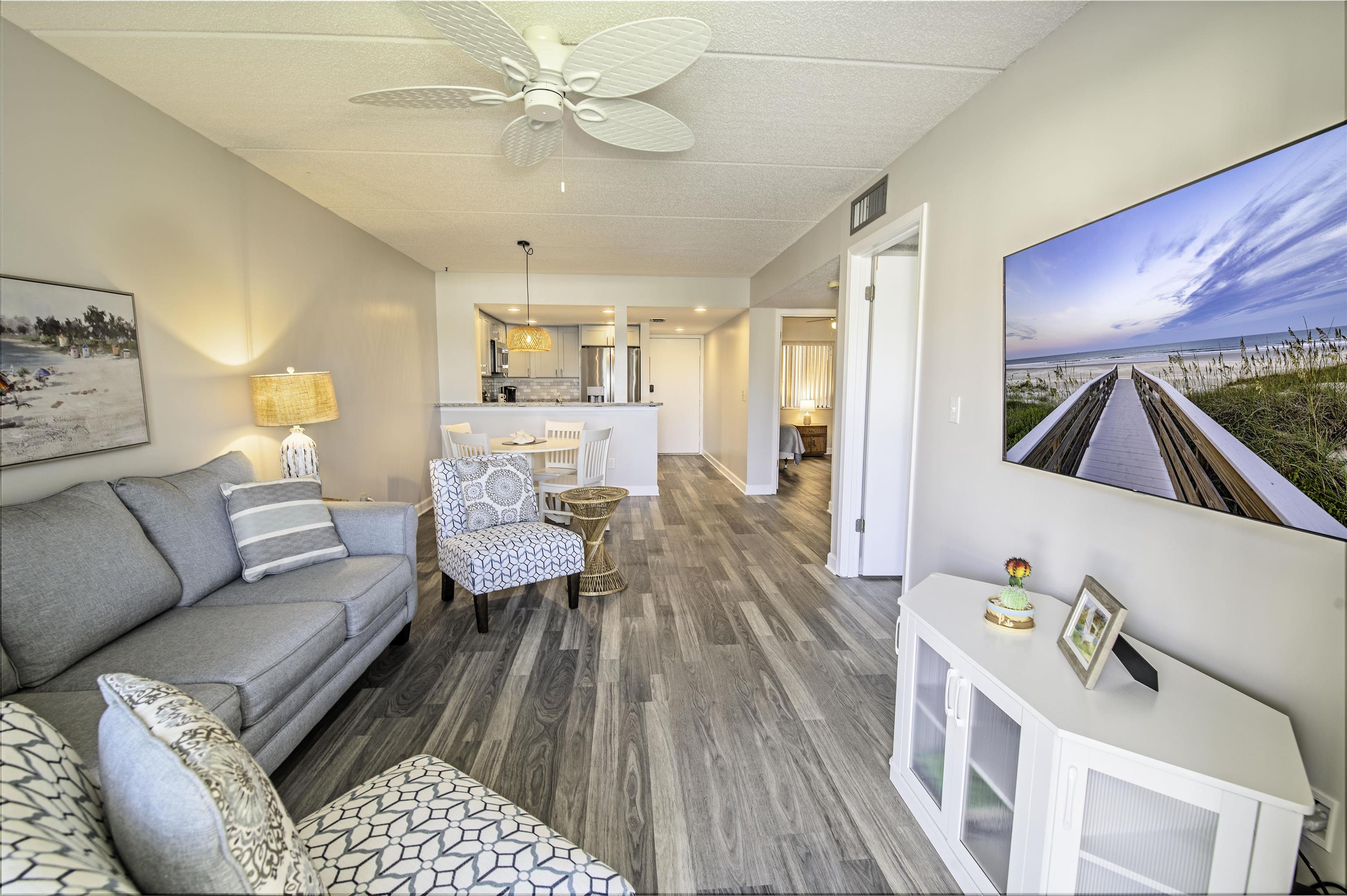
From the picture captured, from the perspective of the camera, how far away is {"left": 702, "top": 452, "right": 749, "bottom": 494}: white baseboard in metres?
6.52

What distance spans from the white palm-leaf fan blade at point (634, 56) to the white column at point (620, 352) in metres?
4.38

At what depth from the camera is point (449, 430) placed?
5.04m

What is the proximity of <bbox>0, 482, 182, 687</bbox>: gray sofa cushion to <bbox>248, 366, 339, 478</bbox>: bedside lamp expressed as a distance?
928mm

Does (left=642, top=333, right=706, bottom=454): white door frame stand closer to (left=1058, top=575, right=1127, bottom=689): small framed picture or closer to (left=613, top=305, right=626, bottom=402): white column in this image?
(left=613, top=305, right=626, bottom=402): white column

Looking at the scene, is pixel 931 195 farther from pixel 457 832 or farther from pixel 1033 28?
pixel 457 832

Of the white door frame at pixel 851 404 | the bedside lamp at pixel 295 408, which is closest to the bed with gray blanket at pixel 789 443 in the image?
the white door frame at pixel 851 404

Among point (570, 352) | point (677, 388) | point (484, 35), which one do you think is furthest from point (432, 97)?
point (677, 388)

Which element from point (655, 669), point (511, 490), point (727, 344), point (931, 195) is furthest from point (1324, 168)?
point (727, 344)

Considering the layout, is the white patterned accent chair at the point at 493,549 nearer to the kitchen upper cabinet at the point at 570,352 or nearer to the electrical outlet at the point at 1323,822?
the electrical outlet at the point at 1323,822

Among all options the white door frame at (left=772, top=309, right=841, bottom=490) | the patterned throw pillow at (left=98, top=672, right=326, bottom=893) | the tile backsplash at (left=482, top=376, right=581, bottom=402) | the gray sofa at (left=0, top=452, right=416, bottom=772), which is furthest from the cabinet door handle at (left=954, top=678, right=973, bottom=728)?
the tile backsplash at (left=482, top=376, right=581, bottom=402)

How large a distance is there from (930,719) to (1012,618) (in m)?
0.40

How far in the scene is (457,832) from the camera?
43.4 inches

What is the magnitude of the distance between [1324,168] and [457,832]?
2.09 meters

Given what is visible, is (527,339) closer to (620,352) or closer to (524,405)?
(524,405)
